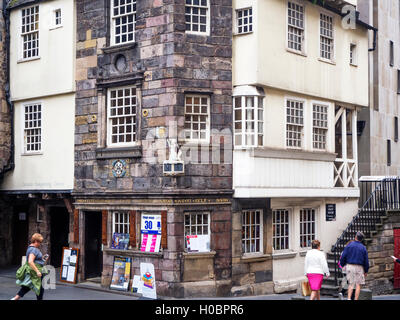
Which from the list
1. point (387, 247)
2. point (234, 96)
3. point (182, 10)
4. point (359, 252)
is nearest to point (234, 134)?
point (234, 96)

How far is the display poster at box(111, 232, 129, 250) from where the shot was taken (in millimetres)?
20203

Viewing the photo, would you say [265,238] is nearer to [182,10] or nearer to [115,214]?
[115,214]

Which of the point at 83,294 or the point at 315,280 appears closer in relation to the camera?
the point at 315,280

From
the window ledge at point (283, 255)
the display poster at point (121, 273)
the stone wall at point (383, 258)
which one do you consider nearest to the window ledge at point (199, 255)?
the display poster at point (121, 273)

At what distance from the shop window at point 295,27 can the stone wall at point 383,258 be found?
6.70m

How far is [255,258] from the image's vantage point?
20266 millimetres

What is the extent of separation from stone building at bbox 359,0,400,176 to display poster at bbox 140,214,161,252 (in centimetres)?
1105

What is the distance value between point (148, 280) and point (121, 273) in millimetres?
1263

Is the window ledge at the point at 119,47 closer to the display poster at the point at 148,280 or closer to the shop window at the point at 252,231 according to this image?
the shop window at the point at 252,231

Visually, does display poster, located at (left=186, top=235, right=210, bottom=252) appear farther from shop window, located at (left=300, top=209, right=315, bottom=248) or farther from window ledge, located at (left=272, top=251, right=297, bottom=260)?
shop window, located at (left=300, top=209, right=315, bottom=248)

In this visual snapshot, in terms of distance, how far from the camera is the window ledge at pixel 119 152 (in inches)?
783

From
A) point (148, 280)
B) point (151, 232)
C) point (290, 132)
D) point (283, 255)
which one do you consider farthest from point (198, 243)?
point (290, 132)

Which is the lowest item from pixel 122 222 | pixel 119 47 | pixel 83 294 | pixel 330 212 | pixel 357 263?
pixel 83 294

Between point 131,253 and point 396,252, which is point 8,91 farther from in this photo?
point 396,252
